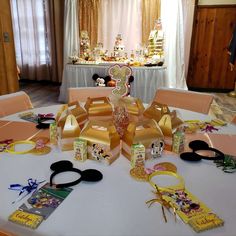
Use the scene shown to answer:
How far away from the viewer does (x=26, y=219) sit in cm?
67

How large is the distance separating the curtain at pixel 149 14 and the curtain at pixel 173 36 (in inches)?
5.3

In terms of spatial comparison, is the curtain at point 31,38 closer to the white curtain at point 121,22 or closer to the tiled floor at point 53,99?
the tiled floor at point 53,99

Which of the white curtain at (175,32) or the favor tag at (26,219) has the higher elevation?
the white curtain at (175,32)

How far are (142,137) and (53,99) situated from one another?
4.06 m

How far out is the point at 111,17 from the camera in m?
5.00

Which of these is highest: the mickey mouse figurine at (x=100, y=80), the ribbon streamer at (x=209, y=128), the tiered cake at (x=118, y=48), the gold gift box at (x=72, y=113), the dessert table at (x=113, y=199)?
the tiered cake at (x=118, y=48)

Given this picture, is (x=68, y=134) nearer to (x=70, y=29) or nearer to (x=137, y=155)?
(x=137, y=155)

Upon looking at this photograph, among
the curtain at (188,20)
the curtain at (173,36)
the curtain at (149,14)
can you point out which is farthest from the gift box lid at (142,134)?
the curtain at (188,20)

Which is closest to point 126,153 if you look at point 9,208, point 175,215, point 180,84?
point 175,215

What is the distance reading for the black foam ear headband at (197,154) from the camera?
1019 millimetres

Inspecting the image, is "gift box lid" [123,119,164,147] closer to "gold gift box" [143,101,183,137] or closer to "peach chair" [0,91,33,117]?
"gold gift box" [143,101,183,137]

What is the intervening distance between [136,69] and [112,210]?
343 cm

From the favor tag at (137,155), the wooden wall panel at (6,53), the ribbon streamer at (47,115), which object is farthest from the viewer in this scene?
the wooden wall panel at (6,53)

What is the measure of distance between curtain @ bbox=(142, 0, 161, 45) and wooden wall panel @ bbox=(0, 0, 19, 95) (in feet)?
8.10
